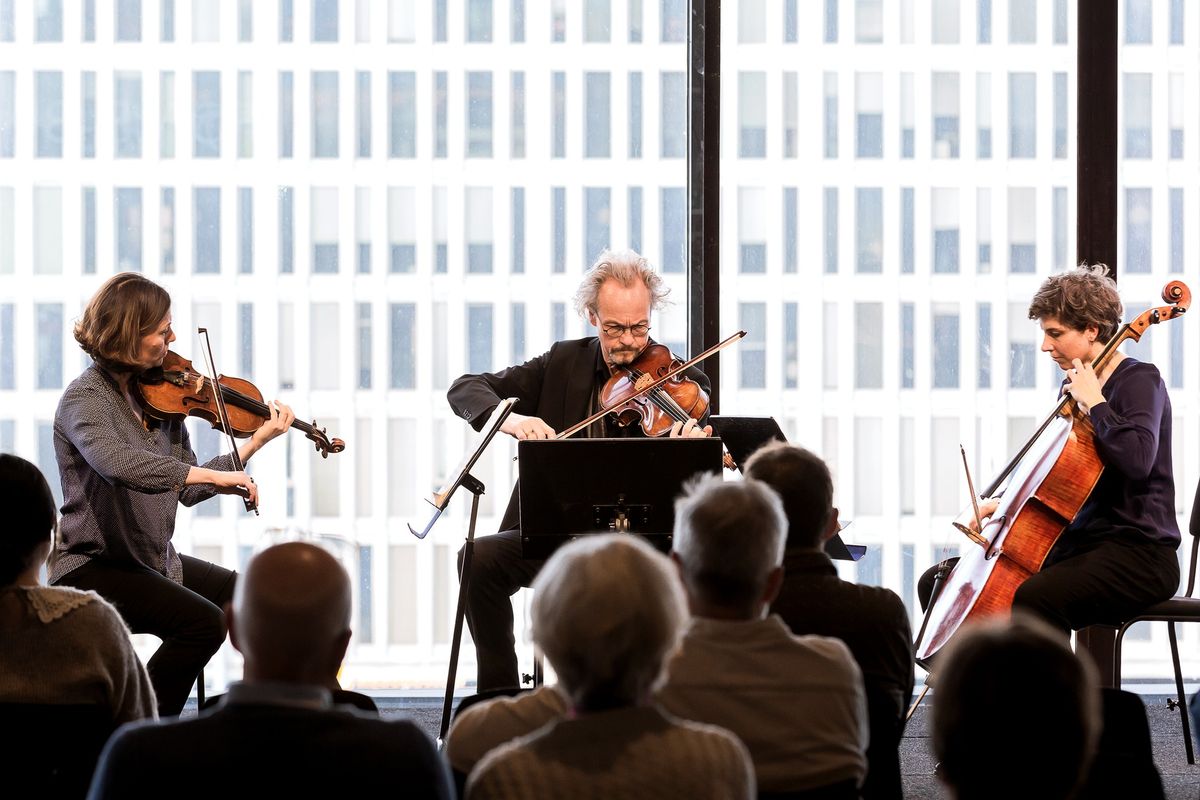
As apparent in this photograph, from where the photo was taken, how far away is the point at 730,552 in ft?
5.28

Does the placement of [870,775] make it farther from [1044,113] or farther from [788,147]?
[1044,113]

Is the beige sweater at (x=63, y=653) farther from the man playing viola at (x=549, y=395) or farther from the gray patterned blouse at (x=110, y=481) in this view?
the man playing viola at (x=549, y=395)

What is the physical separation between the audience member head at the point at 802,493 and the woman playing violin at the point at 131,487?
4.97 ft

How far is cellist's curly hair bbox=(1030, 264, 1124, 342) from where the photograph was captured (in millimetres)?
3180

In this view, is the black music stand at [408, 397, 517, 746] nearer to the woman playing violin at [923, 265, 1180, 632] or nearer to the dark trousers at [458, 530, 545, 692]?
the dark trousers at [458, 530, 545, 692]

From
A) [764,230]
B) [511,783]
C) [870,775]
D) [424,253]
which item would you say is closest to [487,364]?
[424,253]

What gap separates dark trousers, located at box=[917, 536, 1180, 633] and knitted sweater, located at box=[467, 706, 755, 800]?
1.98 m

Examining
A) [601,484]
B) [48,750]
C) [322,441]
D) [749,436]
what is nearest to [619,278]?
[749,436]

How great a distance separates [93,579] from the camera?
295 cm

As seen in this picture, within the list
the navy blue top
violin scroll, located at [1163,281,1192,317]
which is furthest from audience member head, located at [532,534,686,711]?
violin scroll, located at [1163,281,1192,317]

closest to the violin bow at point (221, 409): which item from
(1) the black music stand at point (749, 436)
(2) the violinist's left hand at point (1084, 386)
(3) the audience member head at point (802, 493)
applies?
(1) the black music stand at point (749, 436)

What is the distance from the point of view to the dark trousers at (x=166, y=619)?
2.91 meters

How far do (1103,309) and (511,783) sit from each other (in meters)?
2.45

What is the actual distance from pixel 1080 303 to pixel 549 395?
139 centimetres
